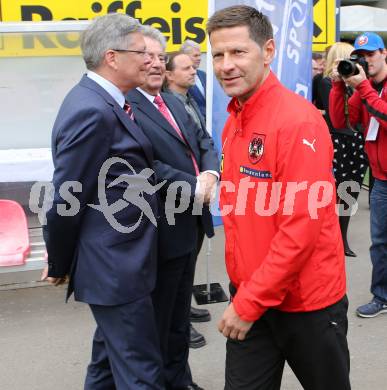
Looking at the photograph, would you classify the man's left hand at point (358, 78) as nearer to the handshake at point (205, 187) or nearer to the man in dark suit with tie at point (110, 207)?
the handshake at point (205, 187)

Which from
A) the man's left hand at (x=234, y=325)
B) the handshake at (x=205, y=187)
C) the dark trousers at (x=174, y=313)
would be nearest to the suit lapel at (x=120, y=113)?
the handshake at (x=205, y=187)

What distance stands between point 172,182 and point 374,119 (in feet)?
5.50

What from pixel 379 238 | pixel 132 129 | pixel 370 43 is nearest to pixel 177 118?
pixel 132 129

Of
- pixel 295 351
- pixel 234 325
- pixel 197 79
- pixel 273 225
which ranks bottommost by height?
pixel 295 351

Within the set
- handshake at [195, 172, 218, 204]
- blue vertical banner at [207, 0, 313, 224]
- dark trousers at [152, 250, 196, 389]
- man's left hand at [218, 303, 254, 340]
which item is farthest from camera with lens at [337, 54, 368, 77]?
man's left hand at [218, 303, 254, 340]

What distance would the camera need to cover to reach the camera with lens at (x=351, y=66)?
347cm

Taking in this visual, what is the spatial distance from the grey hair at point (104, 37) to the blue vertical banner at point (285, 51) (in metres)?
1.84

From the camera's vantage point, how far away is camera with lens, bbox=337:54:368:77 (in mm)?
3467

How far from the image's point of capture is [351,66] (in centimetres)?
346

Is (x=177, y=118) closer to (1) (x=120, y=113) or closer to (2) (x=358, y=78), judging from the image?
(1) (x=120, y=113)

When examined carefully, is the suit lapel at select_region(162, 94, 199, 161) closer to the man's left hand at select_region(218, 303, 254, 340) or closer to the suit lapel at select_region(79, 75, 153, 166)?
the suit lapel at select_region(79, 75, 153, 166)

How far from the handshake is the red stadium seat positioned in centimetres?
180

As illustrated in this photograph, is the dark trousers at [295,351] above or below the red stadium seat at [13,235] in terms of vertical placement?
above

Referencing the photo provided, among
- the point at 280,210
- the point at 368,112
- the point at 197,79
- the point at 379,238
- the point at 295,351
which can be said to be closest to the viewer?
the point at 280,210
